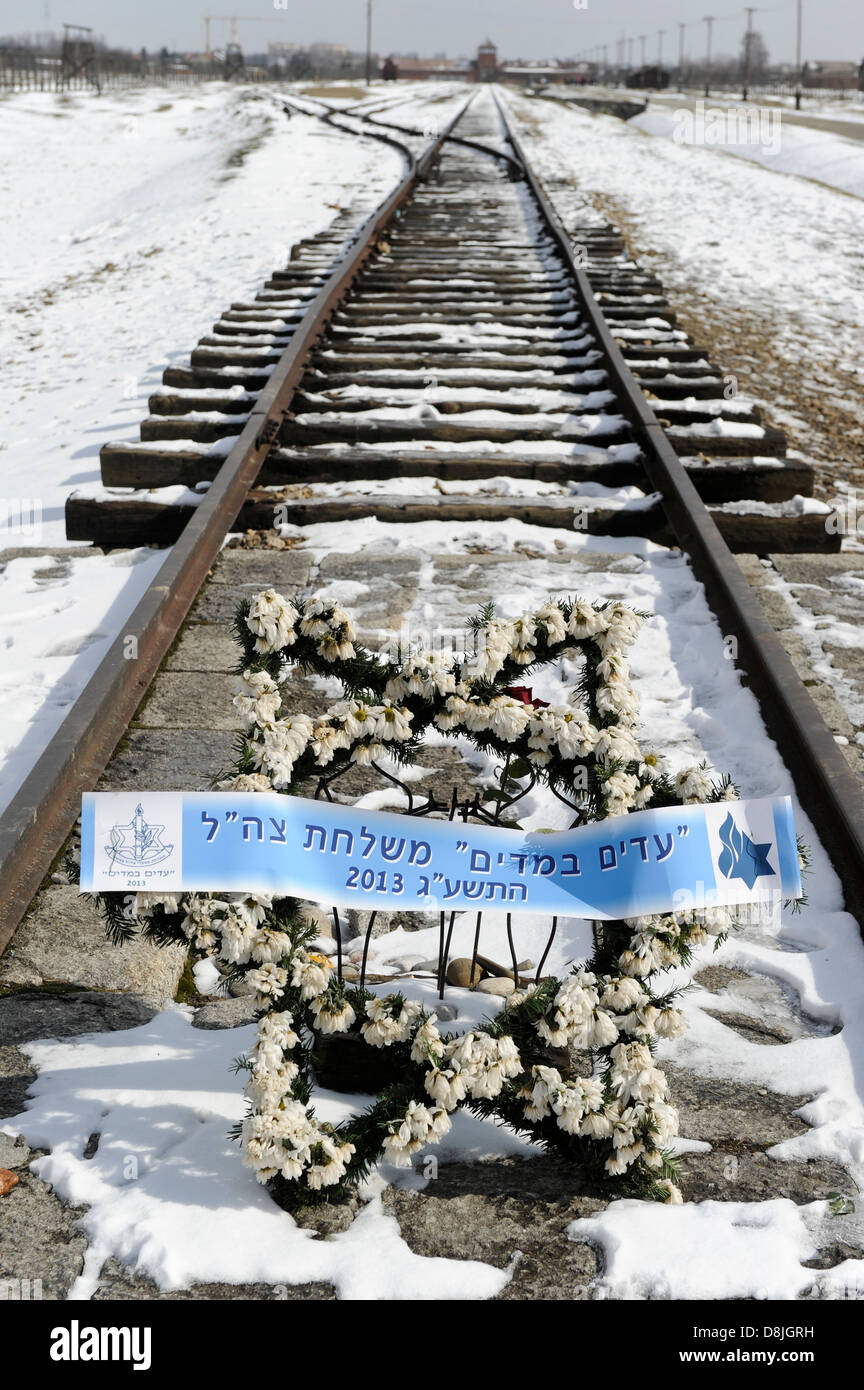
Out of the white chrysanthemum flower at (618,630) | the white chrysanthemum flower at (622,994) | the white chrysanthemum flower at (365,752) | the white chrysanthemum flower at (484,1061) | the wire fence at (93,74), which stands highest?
the wire fence at (93,74)

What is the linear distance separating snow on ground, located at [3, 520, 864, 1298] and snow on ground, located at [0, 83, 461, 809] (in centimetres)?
137

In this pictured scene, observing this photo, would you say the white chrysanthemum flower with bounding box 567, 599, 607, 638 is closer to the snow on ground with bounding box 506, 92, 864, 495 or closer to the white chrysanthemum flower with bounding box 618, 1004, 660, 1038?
the white chrysanthemum flower with bounding box 618, 1004, 660, 1038

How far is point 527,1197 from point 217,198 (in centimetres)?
1827

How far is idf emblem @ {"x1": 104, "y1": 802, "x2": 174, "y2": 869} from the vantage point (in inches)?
91.4

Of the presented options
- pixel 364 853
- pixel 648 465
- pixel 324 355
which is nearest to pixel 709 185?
pixel 324 355

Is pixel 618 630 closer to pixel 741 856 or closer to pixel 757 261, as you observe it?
pixel 741 856

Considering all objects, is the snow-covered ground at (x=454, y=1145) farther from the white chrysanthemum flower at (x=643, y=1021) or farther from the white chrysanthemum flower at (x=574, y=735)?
the white chrysanthemum flower at (x=574, y=735)

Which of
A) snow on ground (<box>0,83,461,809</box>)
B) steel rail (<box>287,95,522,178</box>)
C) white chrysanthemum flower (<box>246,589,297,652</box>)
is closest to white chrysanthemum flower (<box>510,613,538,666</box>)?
white chrysanthemum flower (<box>246,589,297,652</box>)

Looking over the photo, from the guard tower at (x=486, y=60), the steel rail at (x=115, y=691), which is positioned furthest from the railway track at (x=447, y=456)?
the guard tower at (x=486, y=60)

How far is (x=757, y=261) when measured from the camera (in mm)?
14367

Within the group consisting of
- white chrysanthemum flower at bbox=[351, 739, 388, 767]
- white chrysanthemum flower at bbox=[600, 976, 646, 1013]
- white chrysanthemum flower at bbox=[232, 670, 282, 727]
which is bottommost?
white chrysanthemum flower at bbox=[600, 976, 646, 1013]

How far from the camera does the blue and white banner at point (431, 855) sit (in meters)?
2.33

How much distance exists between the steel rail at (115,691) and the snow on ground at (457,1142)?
551 millimetres

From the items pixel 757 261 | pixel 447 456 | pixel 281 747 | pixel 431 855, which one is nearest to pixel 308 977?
pixel 431 855
